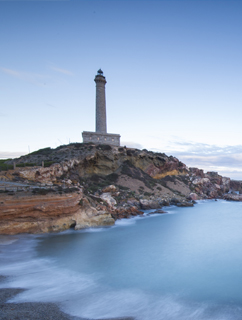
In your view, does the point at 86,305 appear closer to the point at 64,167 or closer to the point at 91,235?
the point at 91,235

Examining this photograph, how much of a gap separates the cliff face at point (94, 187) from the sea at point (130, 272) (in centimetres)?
126

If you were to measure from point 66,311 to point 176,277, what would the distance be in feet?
16.3

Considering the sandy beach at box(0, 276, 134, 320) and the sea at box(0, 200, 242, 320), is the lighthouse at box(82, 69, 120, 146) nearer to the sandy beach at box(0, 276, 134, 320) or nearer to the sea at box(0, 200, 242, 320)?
the sea at box(0, 200, 242, 320)

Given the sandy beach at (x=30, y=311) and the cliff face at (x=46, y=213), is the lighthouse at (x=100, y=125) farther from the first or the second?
the sandy beach at (x=30, y=311)

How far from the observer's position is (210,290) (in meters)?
7.88

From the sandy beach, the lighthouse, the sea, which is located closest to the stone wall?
the lighthouse

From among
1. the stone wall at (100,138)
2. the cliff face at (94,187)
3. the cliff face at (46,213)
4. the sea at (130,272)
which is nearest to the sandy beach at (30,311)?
the sea at (130,272)

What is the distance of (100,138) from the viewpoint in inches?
1702

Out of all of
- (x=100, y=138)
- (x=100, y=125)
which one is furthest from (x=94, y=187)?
(x=100, y=125)

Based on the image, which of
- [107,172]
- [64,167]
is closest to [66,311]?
[64,167]

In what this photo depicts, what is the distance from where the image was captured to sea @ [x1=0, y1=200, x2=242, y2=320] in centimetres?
662

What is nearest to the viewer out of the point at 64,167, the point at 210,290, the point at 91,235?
the point at 210,290

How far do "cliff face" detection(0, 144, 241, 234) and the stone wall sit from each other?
464 centimetres

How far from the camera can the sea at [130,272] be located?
21.7 feet
